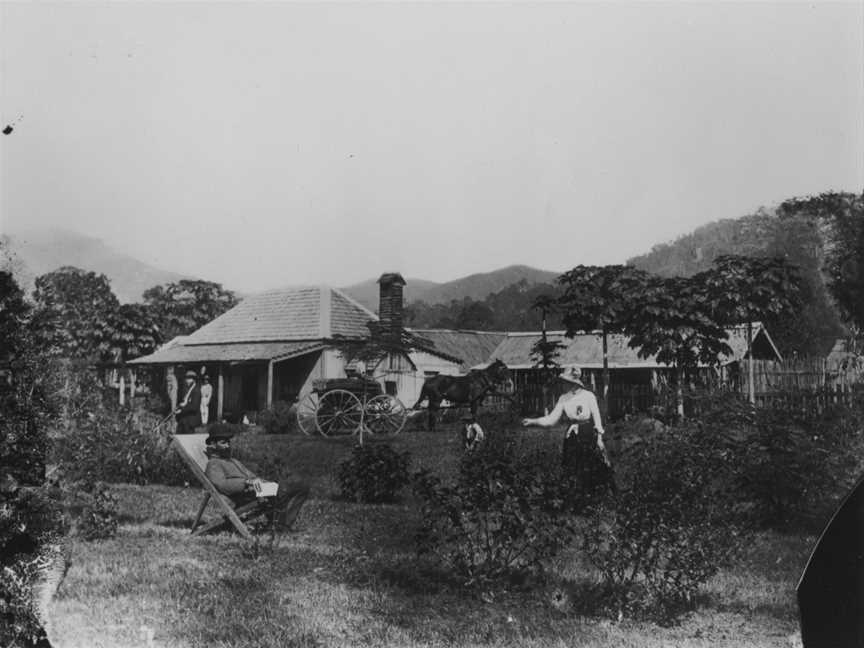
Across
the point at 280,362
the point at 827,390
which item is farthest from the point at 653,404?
the point at 280,362

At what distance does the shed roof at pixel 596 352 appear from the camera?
5.63m

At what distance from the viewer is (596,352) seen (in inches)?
225

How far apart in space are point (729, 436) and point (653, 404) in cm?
65

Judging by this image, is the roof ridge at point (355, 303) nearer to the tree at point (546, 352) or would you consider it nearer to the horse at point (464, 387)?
the horse at point (464, 387)

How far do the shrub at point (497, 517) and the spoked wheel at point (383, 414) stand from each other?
970 millimetres

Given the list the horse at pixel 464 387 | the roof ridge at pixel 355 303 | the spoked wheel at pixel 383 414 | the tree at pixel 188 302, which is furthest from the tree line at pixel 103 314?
the horse at pixel 464 387

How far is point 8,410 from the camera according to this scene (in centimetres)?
599

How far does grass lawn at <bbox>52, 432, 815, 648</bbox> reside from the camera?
A: 4746mm

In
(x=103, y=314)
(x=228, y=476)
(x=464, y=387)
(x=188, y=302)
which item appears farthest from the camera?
(x=103, y=314)

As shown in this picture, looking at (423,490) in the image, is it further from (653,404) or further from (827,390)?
(827,390)

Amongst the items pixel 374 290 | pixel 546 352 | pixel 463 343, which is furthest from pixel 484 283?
pixel 374 290

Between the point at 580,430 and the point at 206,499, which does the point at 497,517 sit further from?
the point at 206,499

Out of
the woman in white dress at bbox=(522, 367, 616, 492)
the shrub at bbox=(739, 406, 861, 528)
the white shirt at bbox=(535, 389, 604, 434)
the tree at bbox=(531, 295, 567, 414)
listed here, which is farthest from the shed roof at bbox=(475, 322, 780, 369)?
the shrub at bbox=(739, 406, 861, 528)

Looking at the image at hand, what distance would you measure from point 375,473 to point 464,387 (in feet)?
3.46
